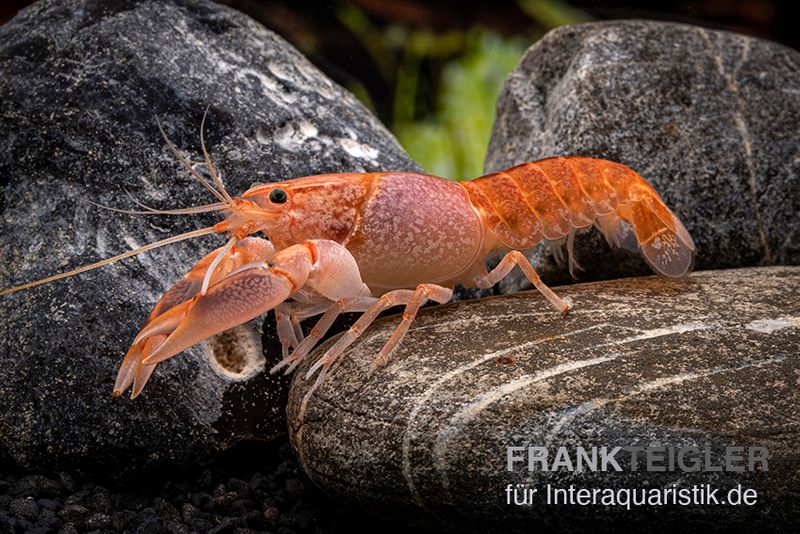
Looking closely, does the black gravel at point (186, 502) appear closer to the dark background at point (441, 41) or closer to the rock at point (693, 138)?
the rock at point (693, 138)

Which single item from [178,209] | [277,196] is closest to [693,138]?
[277,196]

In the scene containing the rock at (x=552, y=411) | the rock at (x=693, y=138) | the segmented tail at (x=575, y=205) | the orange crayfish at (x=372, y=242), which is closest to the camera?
the rock at (x=552, y=411)

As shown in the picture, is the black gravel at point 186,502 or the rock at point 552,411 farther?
the black gravel at point 186,502

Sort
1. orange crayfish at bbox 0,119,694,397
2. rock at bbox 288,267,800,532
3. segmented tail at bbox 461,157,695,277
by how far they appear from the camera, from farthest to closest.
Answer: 1. segmented tail at bbox 461,157,695,277
2. orange crayfish at bbox 0,119,694,397
3. rock at bbox 288,267,800,532

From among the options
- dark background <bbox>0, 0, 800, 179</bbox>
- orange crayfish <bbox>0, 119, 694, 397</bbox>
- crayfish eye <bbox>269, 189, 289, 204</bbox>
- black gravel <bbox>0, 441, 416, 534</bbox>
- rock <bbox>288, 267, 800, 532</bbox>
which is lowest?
black gravel <bbox>0, 441, 416, 534</bbox>

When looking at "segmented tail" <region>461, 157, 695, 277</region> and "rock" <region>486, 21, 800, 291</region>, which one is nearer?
"segmented tail" <region>461, 157, 695, 277</region>

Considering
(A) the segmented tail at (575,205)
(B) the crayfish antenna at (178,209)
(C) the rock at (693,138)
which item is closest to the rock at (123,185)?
(B) the crayfish antenna at (178,209)

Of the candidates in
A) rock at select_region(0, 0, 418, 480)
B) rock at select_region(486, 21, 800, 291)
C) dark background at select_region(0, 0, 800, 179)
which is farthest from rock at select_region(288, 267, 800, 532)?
dark background at select_region(0, 0, 800, 179)

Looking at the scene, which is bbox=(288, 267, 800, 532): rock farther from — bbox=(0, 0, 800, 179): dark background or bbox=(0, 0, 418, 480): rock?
bbox=(0, 0, 800, 179): dark background

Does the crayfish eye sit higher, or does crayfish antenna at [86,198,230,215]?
the crayfish eye
